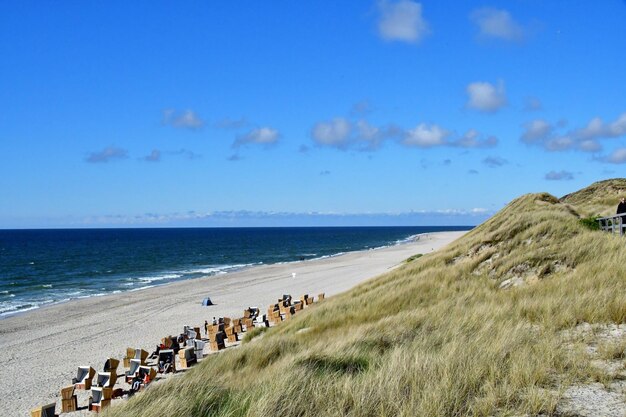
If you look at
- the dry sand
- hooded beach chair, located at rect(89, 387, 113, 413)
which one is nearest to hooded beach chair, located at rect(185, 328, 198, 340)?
the dry sand

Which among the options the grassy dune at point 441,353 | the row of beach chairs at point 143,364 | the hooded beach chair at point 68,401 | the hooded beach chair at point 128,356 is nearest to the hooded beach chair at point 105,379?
the row of beach chairs at point 143,364

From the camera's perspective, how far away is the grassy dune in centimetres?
512

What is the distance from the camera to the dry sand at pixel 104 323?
1544cm

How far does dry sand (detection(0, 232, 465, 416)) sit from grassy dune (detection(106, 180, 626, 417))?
22.2 feet

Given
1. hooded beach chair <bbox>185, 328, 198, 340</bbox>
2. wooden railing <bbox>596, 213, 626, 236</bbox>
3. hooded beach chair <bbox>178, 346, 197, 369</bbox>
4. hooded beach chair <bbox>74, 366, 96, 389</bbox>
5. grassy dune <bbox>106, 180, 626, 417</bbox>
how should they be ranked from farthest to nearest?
1. hooded beach chair <bbox>185, 328, 198, 340</bbox>
2. wooden railing <bbox>596, 213, 626, 236</bbox>
3. hooded beach chair <bbox>178, 346, 197, 369</bbox>
4. hooded beach chair <bbox>74, 366, 96, 389</bbox>
5. grassy dune <bbox>106, 180, 626, 417</bbox>

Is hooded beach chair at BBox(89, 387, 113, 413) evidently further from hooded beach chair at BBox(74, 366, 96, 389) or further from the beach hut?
the beach hut

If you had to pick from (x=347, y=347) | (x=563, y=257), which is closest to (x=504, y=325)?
(x=347, y=347)

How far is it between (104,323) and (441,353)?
21.8 metres

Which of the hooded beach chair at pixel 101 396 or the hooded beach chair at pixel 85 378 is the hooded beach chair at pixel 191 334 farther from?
the hooded beach chair at pixel 101 396

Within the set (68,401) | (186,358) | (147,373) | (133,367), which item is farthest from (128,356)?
(68,401)

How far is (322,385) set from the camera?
5.63 metres

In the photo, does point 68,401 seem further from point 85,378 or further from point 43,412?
point 43,412

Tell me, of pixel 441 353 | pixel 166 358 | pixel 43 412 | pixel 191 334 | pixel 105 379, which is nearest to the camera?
pixel 441 353

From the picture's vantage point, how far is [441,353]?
6.56 metres
